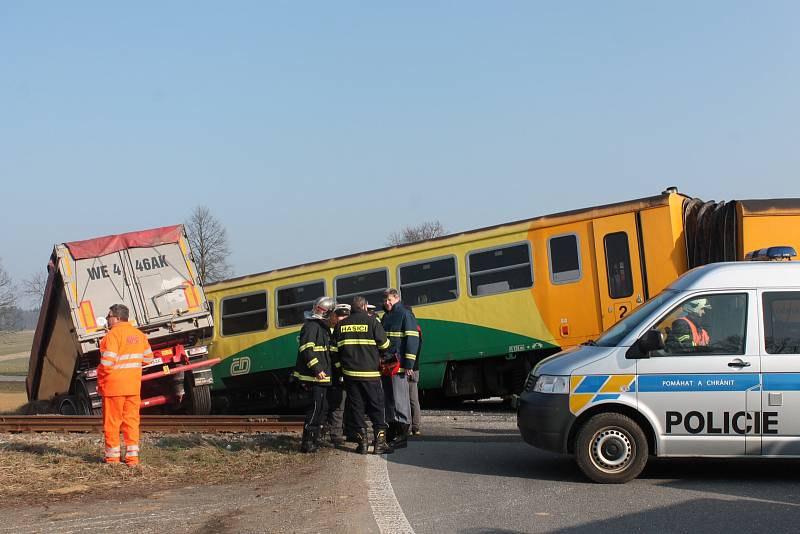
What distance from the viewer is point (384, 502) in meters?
7.39

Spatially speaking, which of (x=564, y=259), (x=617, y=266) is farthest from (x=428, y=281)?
(x=617, y=266)

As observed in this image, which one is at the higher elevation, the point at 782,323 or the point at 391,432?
the point at 782,323

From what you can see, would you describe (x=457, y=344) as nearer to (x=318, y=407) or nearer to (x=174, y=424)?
(x=174, y=424)

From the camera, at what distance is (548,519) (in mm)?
6730

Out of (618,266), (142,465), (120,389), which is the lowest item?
(142,465)

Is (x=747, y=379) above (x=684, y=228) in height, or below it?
below

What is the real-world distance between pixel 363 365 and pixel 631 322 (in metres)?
2.94

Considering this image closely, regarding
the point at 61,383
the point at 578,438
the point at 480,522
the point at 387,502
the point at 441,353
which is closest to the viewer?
the point at 480,522

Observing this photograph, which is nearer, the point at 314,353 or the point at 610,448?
the point at 610,448

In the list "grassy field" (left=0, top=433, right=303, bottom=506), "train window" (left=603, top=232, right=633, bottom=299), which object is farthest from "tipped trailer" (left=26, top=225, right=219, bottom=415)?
"train window" (left=603, top=232, right=633, bottom=299)

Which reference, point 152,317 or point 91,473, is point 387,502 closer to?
point 91,473

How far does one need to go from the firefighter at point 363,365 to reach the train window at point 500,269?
5.14 meters

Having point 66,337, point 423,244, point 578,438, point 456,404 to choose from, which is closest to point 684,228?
point 423,244

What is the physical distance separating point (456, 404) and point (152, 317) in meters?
5.58
